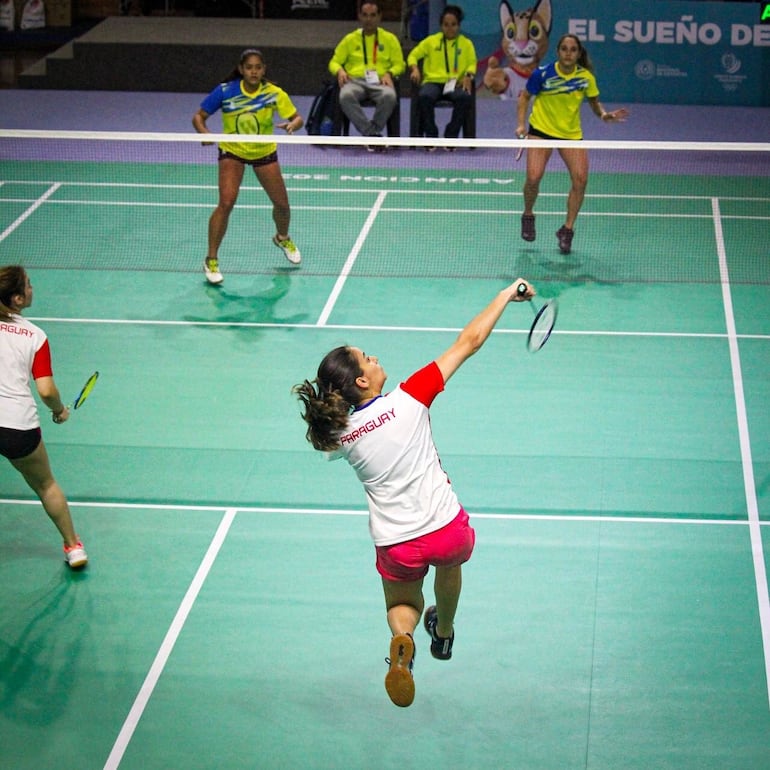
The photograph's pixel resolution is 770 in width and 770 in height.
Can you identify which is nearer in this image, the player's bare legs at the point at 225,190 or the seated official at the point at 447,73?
the player's bare legs at the point at 225,190

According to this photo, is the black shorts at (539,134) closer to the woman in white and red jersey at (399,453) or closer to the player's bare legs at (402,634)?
the woman in white and red jersey at (399,453)

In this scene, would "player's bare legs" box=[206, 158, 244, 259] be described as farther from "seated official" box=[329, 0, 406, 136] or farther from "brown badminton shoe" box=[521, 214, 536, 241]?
"seated official" box=[329, 0, 406, 136]

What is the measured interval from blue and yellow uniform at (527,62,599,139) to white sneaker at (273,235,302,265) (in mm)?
2753

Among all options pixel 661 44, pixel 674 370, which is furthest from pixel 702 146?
pixel 661 44

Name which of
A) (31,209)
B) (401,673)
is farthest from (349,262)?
Answer: (401,673)

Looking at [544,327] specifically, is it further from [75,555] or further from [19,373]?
[75,555]

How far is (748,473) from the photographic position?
8133mm

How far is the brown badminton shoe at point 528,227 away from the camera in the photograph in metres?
12.6

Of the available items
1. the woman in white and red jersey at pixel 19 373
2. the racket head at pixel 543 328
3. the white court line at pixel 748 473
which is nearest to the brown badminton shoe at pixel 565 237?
the white court line at pixel 748 473

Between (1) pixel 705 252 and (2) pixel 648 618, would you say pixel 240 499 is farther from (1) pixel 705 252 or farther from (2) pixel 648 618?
(1) pixel 705 252

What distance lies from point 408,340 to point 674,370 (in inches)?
90.3

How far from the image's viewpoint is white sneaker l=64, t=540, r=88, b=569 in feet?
22.9

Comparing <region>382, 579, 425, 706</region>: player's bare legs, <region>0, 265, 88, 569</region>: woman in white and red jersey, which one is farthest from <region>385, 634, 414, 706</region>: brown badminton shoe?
<region>0, 265, 88, 569</region>: woman in white and red jersey

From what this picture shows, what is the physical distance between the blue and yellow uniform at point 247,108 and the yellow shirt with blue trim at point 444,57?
19.1ft
